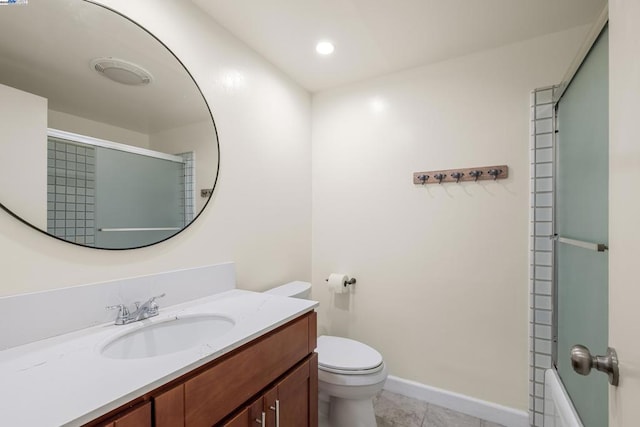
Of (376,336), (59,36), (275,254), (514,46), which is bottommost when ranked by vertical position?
(376,336)

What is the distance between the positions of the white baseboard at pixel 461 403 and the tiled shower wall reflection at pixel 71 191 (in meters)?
2.02

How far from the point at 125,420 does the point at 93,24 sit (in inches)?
51.7

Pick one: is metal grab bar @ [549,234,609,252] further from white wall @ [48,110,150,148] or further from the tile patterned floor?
white wall @ [48,110,150,148]

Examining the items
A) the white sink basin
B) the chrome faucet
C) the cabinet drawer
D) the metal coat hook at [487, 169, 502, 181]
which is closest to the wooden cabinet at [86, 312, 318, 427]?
the cabinet drawer

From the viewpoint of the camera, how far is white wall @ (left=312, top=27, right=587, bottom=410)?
5.62ft

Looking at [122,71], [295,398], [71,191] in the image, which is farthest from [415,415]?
[122,71]

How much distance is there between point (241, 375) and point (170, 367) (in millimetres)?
262

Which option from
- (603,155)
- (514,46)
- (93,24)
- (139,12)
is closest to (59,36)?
(93,24)

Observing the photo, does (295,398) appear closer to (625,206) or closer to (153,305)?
(153,305)

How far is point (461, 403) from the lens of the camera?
6.02 feet

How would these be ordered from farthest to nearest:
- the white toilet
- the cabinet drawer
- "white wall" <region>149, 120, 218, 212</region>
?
1. the white toilet
2. "white wall" <region>149, 120, 218, 212</region>
3. the cabinet drawer

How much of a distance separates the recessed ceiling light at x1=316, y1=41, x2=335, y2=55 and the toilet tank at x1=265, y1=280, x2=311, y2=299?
152cm

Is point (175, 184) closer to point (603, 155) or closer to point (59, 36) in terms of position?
point (59, 36)

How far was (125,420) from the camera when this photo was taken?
640 mm
